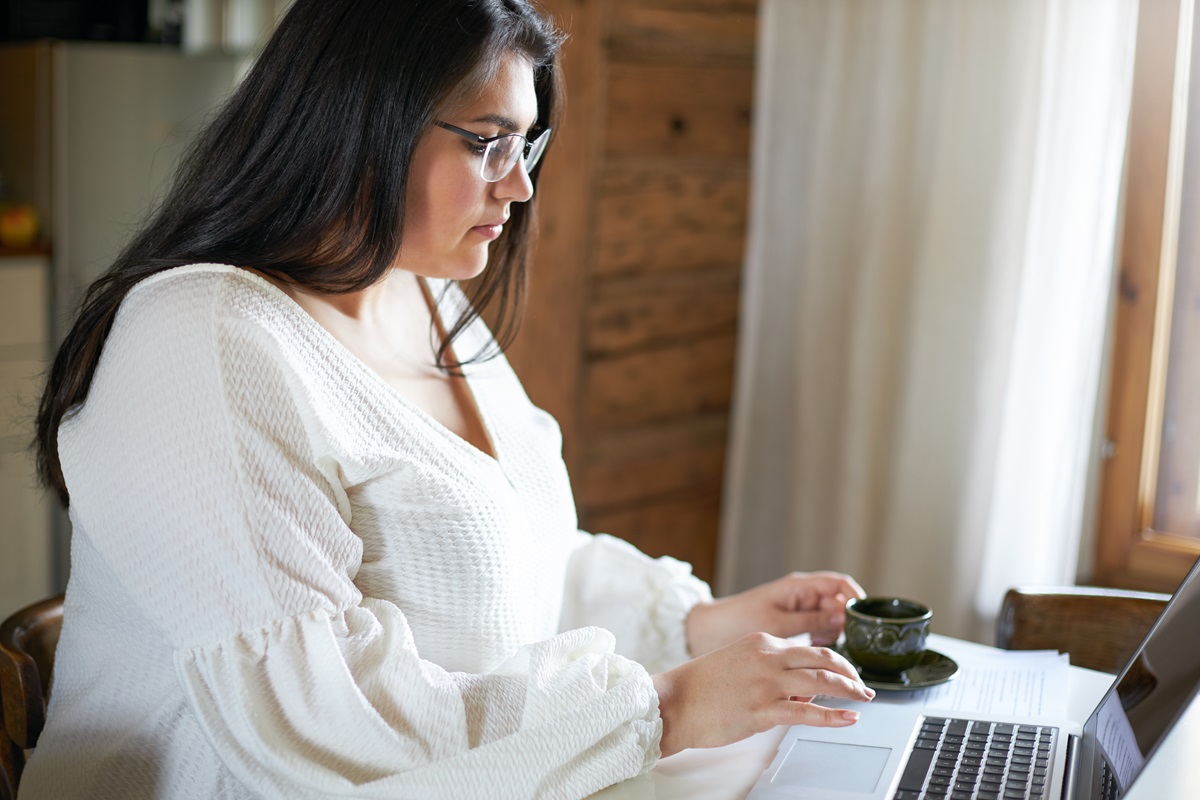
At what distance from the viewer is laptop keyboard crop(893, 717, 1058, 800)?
978 mm

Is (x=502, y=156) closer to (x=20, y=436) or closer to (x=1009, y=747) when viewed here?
(x=1009, y=747)

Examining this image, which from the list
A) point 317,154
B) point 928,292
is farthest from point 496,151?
point 928,292

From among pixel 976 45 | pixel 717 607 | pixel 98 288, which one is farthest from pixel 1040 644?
pixel 976 45

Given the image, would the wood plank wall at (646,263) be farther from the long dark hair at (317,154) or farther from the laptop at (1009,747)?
the laptop at (1009,747)

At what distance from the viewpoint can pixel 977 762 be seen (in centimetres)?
103

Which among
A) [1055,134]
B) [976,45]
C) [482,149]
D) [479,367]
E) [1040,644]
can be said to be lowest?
[1040,644]

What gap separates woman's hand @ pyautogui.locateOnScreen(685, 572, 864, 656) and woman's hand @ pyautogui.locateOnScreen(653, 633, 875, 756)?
318 mm

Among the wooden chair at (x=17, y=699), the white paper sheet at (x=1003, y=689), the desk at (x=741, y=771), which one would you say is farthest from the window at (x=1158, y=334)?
the wooden chair at (x=17, y=699)

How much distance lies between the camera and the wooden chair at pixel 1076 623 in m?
1.50

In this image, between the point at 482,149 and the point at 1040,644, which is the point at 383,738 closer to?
the point at 482,149

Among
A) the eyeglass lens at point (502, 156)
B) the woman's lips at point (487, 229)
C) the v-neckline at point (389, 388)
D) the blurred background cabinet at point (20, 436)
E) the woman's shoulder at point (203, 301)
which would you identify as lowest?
the blurred background cabinet at point (20, 436)

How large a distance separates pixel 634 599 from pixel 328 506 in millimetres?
511

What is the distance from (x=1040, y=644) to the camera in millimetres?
1515

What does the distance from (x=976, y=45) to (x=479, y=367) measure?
1352 millimetres
